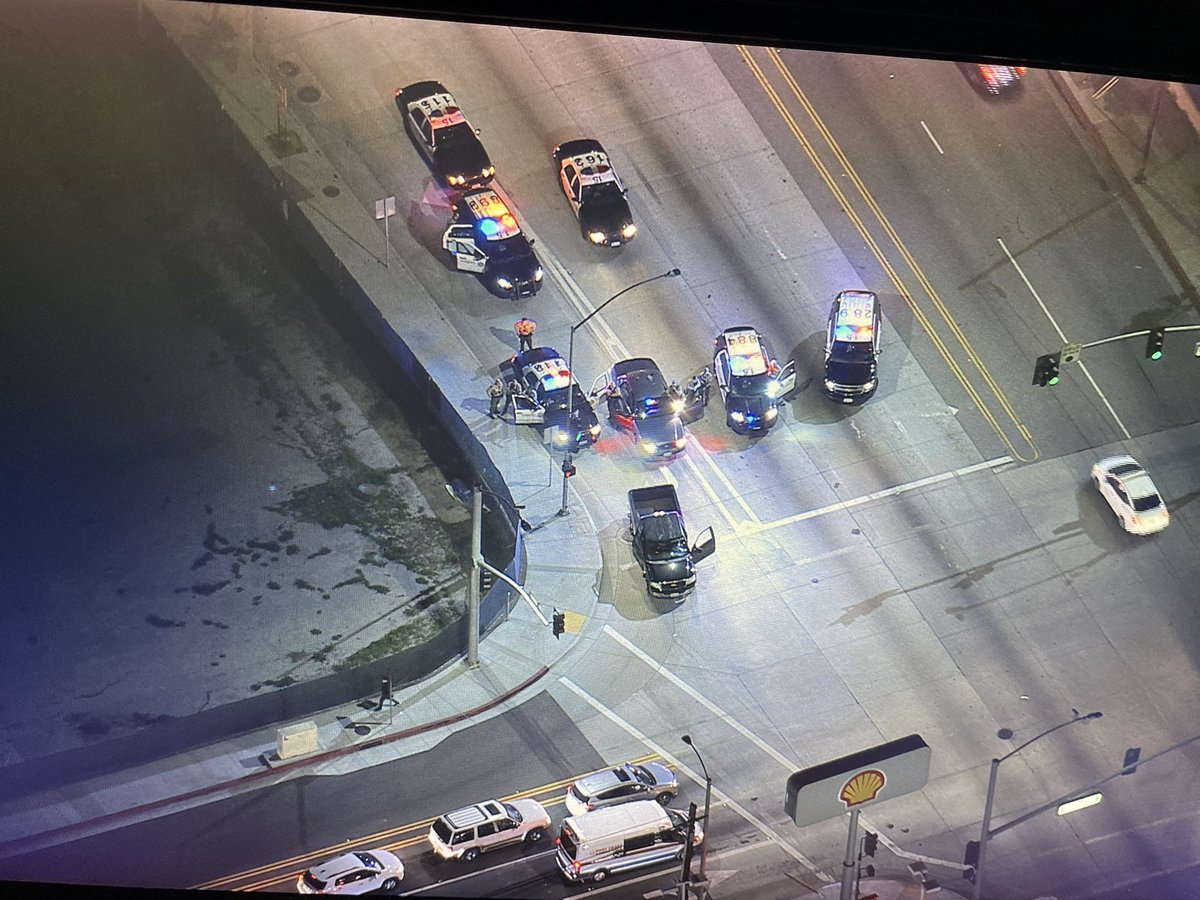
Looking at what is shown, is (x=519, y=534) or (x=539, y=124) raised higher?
(x=539, y=124)

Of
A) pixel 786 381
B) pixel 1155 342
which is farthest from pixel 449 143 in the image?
pixel 1155 342

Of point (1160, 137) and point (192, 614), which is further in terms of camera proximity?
point (1160, 137)

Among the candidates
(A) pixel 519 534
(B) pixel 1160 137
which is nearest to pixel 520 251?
(A) pixel 519 534

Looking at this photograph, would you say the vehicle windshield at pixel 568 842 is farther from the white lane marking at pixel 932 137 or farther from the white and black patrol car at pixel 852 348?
the white lane marking at pixel 932 137

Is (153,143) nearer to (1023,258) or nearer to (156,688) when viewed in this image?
(156,688)

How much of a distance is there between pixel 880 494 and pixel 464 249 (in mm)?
16551

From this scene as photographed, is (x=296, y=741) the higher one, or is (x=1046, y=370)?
(x=1046, y=370)

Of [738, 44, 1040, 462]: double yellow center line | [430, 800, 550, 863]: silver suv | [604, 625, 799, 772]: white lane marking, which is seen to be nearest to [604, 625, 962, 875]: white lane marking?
[604, 625, 799, 772]: white lane marking

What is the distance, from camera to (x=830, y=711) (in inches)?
2923

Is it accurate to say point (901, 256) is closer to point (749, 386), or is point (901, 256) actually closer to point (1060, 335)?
point (1060, 335)

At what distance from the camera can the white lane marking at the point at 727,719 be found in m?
70.6

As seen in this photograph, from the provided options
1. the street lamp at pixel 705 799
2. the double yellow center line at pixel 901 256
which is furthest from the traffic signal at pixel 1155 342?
the street lamp at pixel 705 799

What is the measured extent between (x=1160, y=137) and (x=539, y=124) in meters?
21.6

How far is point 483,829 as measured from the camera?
229 ft
